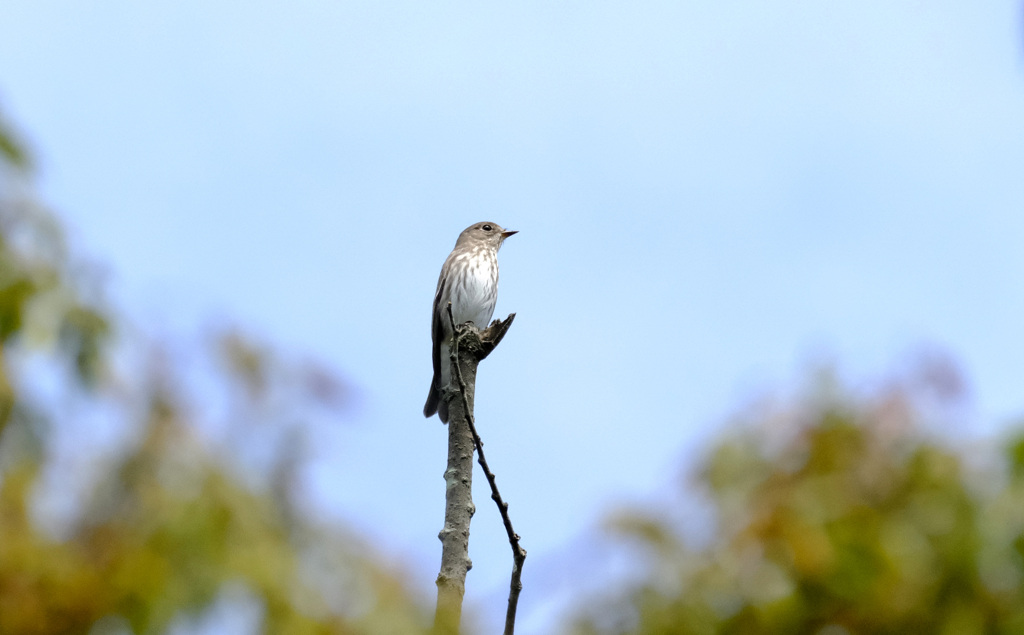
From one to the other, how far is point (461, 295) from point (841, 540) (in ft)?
28.2

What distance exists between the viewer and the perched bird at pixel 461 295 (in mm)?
10008

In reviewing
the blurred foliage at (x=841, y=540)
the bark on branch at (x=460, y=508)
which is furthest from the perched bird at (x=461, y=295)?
the blurred foliage at (x=841, y=540)

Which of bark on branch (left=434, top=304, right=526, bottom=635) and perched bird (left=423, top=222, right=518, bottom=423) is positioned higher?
perched bird (left=423, top=222, right=518, bottom=423)

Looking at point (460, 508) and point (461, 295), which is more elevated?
point (461, 295)

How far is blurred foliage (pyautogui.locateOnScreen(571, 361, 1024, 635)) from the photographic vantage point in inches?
83.2

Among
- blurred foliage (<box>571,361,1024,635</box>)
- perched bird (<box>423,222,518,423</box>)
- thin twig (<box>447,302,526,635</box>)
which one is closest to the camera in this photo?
blurred foliage (<box>571,361,1024,635</box>)

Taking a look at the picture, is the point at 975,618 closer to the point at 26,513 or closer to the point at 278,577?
the point at 278,577

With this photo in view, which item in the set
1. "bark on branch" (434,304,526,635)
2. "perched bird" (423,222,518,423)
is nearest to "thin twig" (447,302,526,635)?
"bark on branch" (434,304,526,635)

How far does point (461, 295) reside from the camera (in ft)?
35.1

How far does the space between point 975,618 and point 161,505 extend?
1.62 metres

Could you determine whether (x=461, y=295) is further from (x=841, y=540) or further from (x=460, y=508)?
(x=841, y=540)

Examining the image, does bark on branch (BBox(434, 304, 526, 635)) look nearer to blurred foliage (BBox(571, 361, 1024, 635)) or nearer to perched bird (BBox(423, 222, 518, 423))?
blurred foliage (BBox(571, 361, 1024, 635))

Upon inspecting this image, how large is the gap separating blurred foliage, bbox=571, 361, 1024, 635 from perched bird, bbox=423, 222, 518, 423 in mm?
7435

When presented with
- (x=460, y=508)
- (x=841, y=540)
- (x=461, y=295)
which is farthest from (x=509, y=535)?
(x=461, y=295)
